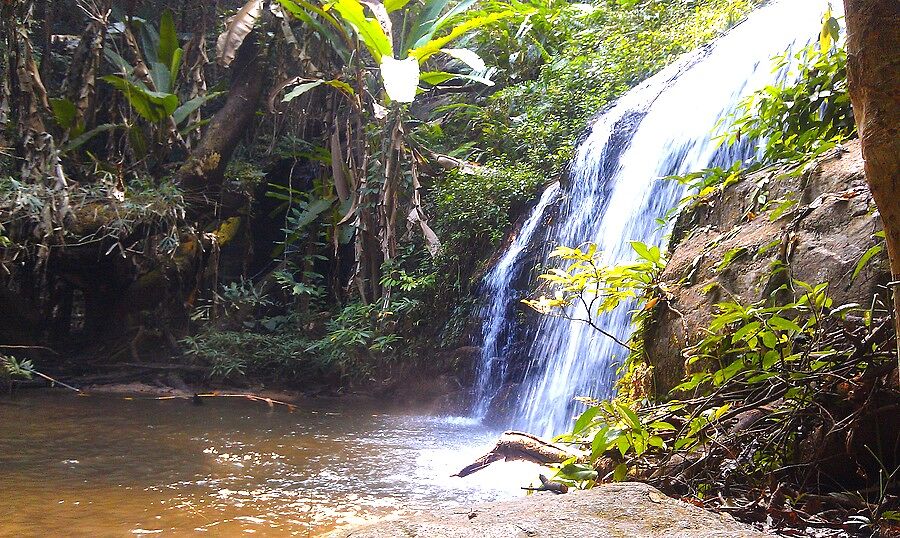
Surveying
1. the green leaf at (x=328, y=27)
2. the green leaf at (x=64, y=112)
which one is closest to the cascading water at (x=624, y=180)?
the green leaf at (x=328, y=27)

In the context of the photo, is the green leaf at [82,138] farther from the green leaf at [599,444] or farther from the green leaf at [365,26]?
the green leaf at [599,444]

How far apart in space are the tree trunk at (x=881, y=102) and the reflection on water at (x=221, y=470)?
2345 mm

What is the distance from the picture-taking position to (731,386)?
2.19 m

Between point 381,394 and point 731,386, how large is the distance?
18.6ft

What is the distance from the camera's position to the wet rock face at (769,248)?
7.52ft

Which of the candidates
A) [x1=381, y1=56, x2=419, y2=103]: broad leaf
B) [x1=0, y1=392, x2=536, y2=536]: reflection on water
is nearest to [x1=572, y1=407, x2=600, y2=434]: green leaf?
[x1=0, y1=392, x2=536, y2=536]: reflection on water

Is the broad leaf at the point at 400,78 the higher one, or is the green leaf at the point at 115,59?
the green leaf at the point at 115,59

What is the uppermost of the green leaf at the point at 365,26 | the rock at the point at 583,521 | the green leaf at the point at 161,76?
the green leaf at the point at 365,26

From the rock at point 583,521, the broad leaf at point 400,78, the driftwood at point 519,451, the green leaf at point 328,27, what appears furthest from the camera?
the green leaf at point 328,27

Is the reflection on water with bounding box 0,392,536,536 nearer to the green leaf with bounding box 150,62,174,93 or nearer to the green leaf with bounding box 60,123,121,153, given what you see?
the green leaf with bounding box 60,123,121,153

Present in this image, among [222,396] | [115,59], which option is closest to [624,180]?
[222,396]

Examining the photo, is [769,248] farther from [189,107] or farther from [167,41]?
[167,41]

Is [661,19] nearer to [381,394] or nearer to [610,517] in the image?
[381,394]

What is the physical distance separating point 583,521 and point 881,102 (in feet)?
3.77
